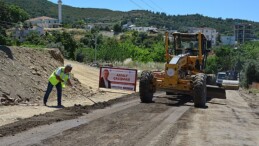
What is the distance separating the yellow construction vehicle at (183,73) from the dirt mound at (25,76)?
3.79 metres

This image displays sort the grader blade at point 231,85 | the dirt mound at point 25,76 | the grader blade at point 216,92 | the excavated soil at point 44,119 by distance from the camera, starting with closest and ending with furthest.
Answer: the excavated soil at point 44,119, the dirt mound at point 25,76, the grader blade at point 216,92, the grader blade at point 231,85

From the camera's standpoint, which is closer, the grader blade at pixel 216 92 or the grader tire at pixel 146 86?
the grader tire at pixel 146 86

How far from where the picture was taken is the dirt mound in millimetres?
15930

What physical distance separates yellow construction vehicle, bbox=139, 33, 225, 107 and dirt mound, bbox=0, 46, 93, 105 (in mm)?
3795

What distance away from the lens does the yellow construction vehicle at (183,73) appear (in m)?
17.6

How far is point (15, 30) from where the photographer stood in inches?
4301

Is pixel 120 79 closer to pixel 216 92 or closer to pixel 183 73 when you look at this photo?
pixel 183 73

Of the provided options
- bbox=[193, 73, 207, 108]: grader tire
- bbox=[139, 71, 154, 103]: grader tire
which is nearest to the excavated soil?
bbox=[139, 71, 154, 103]: grader tire

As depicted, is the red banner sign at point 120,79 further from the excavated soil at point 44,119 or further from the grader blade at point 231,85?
the grader blade at point 231,85

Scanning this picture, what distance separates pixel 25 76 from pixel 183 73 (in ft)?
23.3

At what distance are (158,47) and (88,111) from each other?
248 feet

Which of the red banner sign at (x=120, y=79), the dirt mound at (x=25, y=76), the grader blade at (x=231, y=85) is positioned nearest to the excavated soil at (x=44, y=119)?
the dirt mound at (x=25, y=76)

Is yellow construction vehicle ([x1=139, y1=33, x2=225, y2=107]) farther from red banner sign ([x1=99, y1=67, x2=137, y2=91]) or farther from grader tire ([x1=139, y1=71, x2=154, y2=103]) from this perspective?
red banner sign ([x1=99, y1=67, x2=137, y2=91])

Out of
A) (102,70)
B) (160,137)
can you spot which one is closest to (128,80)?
(102,70)
